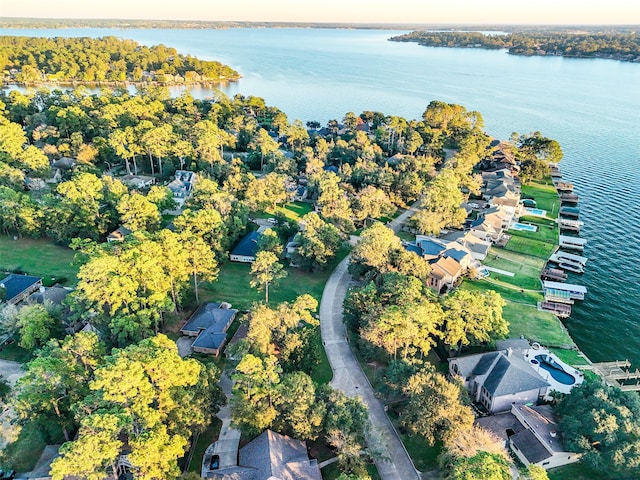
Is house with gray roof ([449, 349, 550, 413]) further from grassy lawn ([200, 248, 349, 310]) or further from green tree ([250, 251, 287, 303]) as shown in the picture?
green tree ([250, 251, 287, 303])

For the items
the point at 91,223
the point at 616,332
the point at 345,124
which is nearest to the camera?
the point at 616,332

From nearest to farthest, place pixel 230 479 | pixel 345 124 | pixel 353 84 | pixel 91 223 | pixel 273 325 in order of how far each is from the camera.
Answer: pixel 230 479, pixel 273 325, pixel 91 223, pixel 345 124, pixel 353 84

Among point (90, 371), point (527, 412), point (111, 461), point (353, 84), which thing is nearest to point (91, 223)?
point (90, 371)

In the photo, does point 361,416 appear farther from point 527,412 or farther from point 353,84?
point 353,84

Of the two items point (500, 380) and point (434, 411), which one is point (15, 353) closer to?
point (434, 411)

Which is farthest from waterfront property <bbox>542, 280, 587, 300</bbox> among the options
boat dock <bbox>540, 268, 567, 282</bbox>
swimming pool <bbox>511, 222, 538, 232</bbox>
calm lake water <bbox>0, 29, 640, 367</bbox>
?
swimming pool <bbox>511, 222, 538, 232</bbox>

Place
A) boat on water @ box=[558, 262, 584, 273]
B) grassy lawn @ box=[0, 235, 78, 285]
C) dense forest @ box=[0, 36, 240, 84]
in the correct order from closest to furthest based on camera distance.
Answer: grassy lawn @ box=[0, 235, 78, 285]
boat on water @ box=[558, 262, 584, 273]
dense forest @ box=[0, 36, 240, 84]

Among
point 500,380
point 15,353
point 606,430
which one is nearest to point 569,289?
point 500,380
